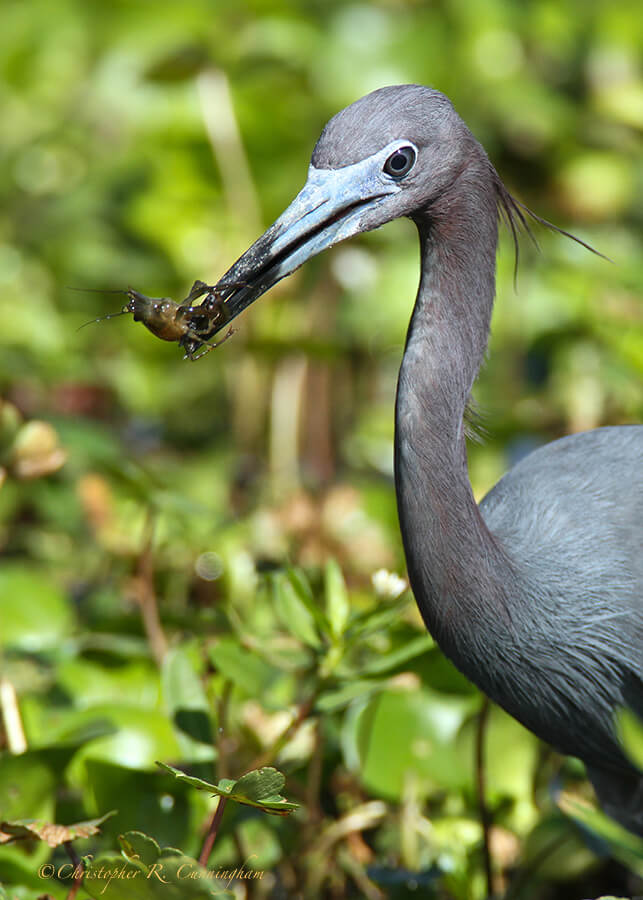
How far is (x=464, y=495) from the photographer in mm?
1639

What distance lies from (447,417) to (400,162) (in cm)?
36

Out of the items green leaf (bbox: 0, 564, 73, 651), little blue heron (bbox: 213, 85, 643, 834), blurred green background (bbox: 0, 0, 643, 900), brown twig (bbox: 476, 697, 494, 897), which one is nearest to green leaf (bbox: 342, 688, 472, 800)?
blurred green background (bbox: 0, 0, 643, 900)

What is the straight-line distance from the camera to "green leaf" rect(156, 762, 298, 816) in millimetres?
1370

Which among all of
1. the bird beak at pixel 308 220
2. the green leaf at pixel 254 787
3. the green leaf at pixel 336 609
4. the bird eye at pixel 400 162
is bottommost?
the green leaf at pixel 336 609

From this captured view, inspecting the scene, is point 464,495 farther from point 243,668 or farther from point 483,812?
point 483,812

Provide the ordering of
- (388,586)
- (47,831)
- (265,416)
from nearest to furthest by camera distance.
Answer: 1. (47,831)
2. (388,586)
3. (265,416)

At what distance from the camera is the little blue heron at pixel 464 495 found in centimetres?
159

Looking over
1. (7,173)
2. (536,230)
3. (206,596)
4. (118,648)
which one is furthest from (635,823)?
(7,173)

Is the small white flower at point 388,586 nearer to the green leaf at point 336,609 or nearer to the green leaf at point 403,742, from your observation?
the green leaf at point 336,609

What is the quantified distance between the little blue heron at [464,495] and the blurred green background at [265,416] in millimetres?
193

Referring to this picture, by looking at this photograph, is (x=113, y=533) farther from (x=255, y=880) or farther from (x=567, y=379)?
(x=567, y=379)

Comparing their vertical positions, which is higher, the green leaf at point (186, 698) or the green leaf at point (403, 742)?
the green leaf at point (186, 698)

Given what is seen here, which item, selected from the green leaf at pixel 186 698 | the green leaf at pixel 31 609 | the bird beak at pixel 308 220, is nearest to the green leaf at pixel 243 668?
the green leaf at pixel 186 698

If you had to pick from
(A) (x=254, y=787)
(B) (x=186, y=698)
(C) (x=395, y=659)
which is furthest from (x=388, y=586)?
(A) (x=254, y=787)
